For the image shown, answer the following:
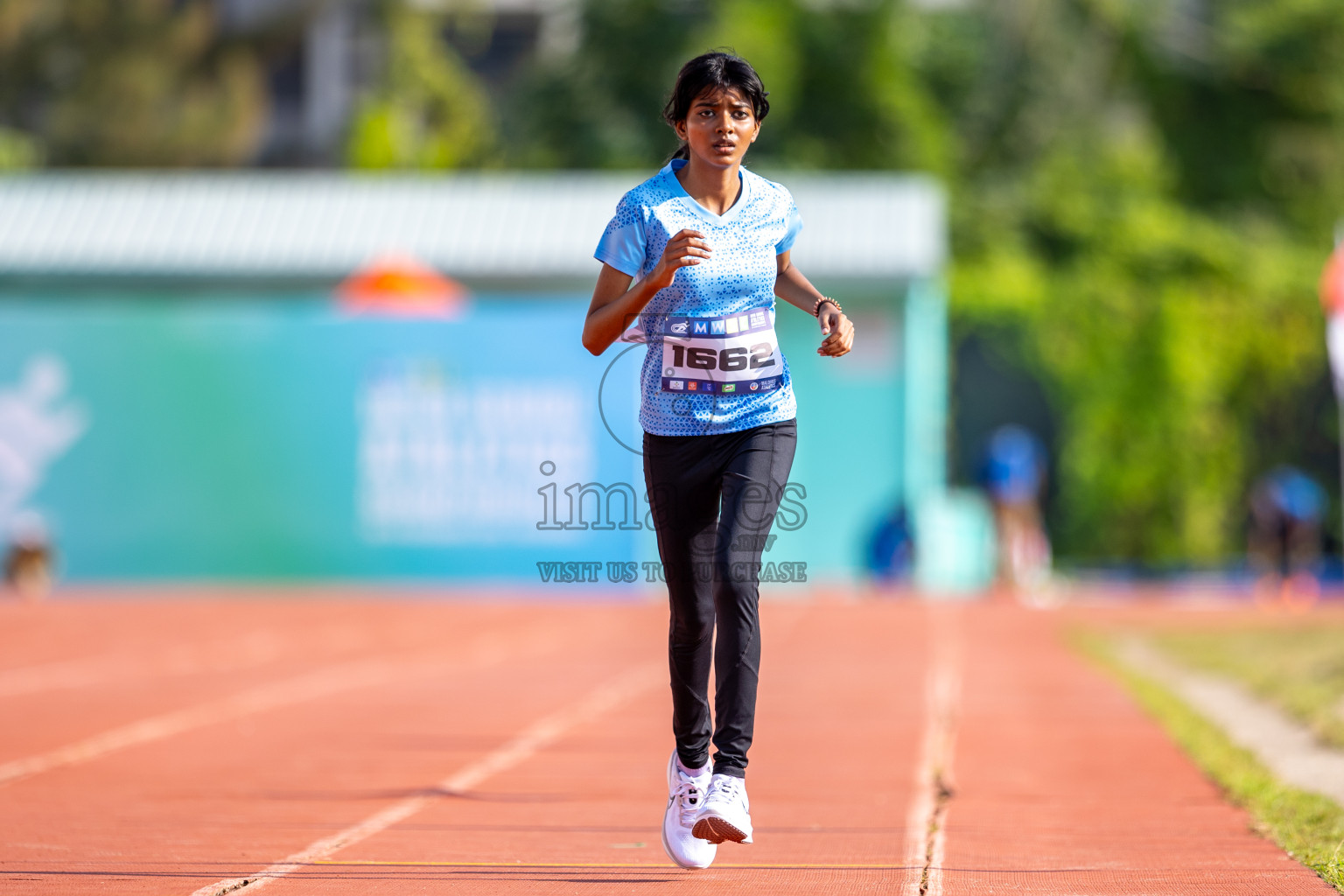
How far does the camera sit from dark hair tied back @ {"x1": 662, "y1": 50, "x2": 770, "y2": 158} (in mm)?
4828

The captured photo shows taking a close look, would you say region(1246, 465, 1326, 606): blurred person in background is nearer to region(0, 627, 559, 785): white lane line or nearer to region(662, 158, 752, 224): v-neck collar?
region(0, 627, 559, 785): white lane line

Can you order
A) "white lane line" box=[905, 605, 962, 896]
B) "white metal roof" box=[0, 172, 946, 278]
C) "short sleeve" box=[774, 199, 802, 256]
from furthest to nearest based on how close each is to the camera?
"white metal roof" box=[0, 172, 946, 278] → "short sleeve" box=[774, 199, 802, 256] → "white lane line" box=[905, 605, 962, 896]

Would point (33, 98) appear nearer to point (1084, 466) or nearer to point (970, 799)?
point (1084, 466)

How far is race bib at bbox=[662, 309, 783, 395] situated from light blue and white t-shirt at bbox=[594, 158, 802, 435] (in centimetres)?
2

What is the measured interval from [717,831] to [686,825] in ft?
0.41

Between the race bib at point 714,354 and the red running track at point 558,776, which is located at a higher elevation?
the race bib at point 714,354

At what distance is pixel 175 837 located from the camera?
17.9 ft

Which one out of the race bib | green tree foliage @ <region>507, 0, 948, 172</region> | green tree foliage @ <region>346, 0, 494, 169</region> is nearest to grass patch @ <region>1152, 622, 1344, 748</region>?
the race bib

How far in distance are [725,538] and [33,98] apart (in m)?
47.9

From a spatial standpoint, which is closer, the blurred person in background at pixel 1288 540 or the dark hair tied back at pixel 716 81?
the dark hair tied back at pixel 716 81

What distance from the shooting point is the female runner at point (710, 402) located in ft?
15.7

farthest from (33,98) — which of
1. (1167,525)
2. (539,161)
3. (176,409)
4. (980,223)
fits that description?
(1167,525)

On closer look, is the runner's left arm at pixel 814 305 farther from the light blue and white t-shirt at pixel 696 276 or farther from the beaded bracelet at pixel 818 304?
the light blue and white t-shirt at pixel 696 276

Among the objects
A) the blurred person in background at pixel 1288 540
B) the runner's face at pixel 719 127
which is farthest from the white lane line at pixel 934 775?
the blurred person in background at pixel 1288 540
